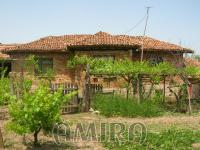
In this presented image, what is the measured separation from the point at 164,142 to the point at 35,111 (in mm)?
3346

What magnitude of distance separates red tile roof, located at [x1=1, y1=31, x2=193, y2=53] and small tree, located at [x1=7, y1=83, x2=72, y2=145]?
16.9 meters

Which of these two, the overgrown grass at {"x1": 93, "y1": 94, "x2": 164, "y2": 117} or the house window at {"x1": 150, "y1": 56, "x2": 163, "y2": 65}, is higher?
the house window at {"x1": 150, "y1": 56, "x2": 163, "y2": 65}

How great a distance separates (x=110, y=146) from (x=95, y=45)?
16602 mm

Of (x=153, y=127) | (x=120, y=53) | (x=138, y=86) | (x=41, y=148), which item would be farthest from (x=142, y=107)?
(x=120, y=53)

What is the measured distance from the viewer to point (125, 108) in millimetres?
14617

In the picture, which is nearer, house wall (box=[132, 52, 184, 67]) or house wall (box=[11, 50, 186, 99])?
house wall (box=[11, 50, 186, 99])

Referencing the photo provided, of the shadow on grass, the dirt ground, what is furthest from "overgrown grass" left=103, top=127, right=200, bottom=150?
the shadow on grass

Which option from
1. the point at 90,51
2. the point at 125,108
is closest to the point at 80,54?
the point at 90,51

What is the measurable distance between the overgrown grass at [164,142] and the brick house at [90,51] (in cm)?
1458

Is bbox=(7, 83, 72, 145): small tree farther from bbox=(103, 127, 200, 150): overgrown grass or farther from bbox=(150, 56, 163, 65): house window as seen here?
bbox=(150, 56, 163, 65): house window

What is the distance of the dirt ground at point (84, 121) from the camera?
947 centimetres

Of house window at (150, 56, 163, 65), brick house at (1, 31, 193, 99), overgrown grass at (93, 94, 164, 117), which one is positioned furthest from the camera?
house window at (150, 56, 163, 65)

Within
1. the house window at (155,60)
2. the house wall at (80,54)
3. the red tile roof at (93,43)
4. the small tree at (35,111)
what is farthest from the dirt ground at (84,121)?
the house window at (155,60)

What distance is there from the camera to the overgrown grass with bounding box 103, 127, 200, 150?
9.48m
